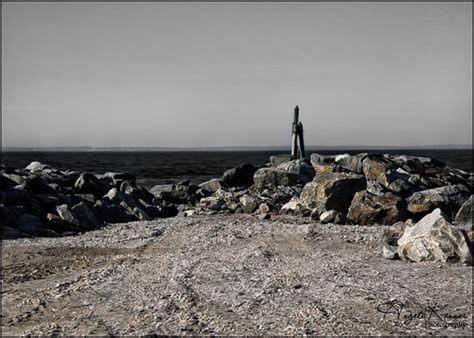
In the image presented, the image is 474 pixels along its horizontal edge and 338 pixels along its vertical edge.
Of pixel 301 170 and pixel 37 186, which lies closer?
pixel 37 186

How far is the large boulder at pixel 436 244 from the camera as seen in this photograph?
37.9 ft

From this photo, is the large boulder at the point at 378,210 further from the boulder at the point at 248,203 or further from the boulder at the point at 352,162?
the boulder at the point at 352,162

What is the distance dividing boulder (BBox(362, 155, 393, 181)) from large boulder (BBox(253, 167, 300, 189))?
375 centimetres

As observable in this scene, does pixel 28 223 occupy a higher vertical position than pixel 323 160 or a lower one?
lower

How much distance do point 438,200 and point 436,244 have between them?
8.21 m

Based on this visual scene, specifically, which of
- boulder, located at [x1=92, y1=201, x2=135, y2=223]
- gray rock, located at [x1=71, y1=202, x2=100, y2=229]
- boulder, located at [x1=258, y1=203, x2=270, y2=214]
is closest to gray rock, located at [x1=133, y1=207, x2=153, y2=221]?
boulder, located at [x1=92, y1=201, x2=135, y2=223]

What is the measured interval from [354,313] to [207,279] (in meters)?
3.71

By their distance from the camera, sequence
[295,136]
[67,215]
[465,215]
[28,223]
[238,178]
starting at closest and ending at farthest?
[28,223], [67,215], [465,215], [238,178], [295,136]

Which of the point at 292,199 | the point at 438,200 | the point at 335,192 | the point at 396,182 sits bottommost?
the point at 292,199

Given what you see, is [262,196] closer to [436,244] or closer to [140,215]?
[140,215]

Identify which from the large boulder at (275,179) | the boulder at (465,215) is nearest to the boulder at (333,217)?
the boulder at (465,215)

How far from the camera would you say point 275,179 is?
24953 millimetres

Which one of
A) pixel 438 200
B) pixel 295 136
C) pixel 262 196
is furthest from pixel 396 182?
pixel 295 136

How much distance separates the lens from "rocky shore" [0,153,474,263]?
1347 cm
